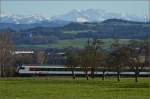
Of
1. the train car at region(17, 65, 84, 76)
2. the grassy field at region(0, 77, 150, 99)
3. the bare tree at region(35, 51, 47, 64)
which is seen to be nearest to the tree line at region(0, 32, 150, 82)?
the train car at region(17, 65, 84, 76)

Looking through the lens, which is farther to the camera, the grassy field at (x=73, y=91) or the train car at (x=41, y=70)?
the train car at (x=41, y=70)

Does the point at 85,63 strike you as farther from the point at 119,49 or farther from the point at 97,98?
the point at 97,98

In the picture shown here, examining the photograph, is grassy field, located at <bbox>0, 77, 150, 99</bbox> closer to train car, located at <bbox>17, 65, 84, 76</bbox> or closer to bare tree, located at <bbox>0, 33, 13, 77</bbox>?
bare tree, located at <bbox>0, 33, 13, 77</bbox>

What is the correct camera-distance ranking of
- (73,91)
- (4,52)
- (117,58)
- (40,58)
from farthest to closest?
(40,58) < (4,52) < (117,58) < (73,91)

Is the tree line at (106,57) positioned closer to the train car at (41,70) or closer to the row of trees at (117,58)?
the row of trees at (117,58)

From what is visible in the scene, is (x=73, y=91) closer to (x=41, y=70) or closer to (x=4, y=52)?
(x=4, y=52)

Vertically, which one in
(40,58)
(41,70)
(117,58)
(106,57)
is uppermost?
(117,58)

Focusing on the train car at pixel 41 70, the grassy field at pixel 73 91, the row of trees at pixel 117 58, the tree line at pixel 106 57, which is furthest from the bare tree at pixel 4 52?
the grassy field at pixel 73 91

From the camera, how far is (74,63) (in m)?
98.0

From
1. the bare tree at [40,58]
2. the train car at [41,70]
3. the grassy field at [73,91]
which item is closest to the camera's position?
the grassy field at [73,91]

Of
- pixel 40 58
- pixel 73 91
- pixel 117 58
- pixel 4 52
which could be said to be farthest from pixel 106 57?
pixel 40 58

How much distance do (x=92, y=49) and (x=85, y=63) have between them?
207 inches

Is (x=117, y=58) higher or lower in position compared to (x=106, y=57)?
higher

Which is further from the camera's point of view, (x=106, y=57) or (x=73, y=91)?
(x=106, y=57)
